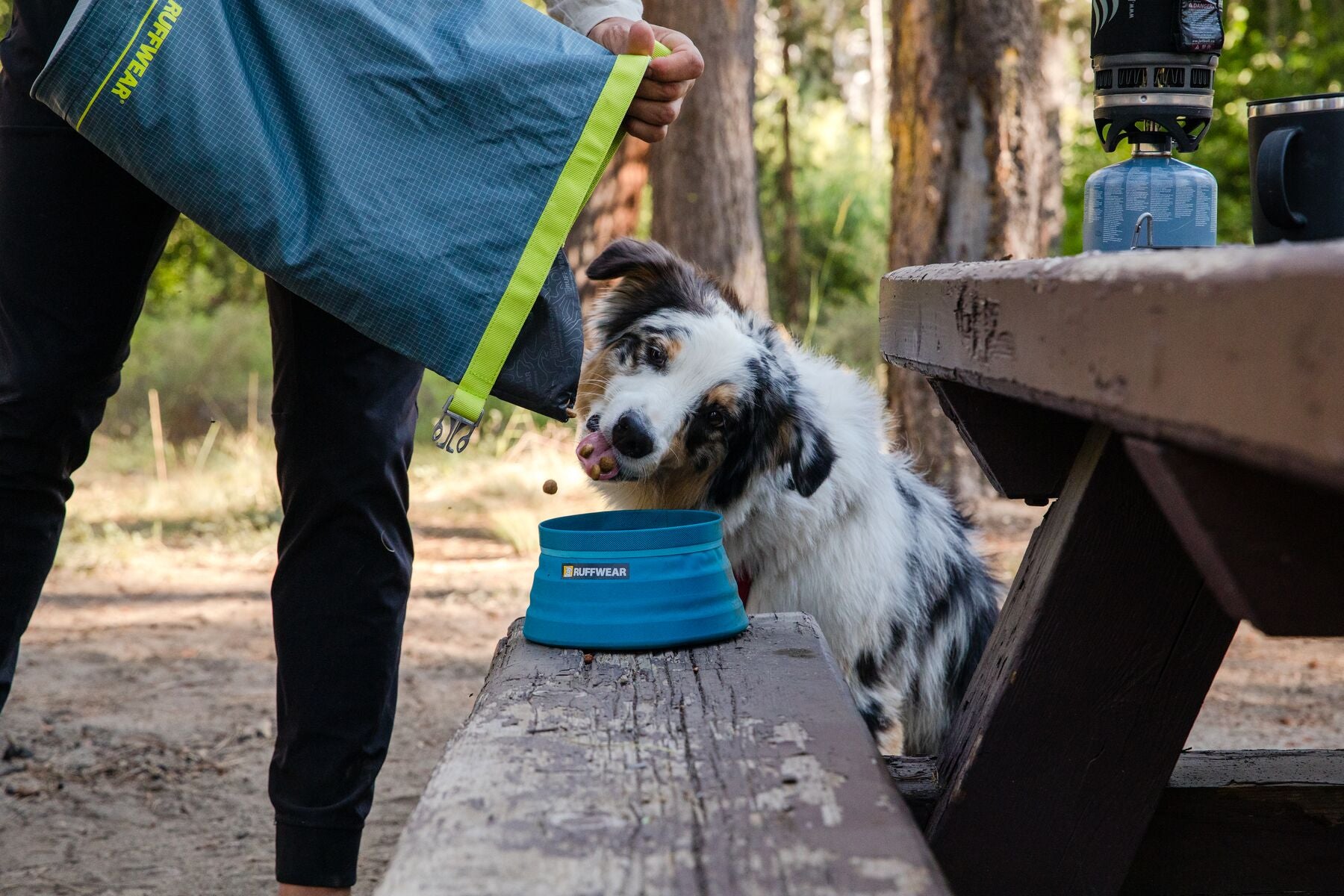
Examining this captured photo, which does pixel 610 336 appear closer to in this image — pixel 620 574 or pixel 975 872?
pixel 620 574

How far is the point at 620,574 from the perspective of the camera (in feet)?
5.64

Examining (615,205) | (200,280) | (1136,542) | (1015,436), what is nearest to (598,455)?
(1015,436)

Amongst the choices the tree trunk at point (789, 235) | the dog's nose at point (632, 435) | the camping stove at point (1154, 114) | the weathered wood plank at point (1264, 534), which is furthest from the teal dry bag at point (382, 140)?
the tree trunk at point (789, 235)

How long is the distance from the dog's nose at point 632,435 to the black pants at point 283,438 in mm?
1019

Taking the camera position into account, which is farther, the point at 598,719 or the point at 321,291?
the point at 321,291

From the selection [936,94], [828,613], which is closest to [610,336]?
[828,613]

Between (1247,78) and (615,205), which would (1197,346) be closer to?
(615,205)

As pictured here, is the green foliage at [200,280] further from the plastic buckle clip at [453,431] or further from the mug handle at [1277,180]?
the mug handle at [1277,180]

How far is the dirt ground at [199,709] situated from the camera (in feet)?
9.93

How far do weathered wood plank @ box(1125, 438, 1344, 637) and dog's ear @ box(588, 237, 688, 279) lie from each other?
9.47ft

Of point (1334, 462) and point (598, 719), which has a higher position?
point (1334, 462)

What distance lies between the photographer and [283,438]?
2172 mm

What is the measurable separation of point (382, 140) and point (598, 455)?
1.56 metres

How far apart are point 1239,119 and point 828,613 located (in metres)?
13.5
